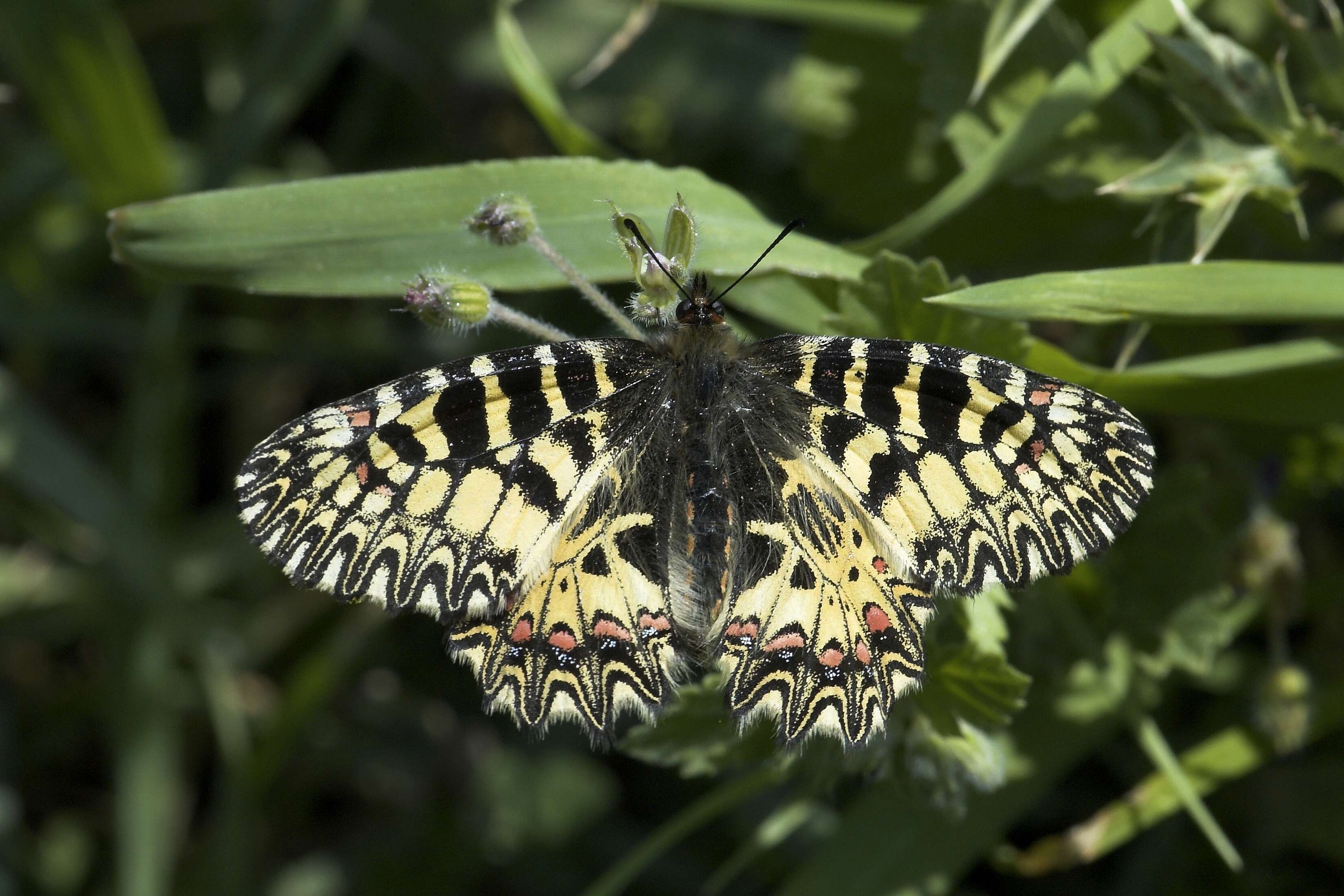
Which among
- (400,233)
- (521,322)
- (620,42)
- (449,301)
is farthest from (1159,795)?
(620,42)

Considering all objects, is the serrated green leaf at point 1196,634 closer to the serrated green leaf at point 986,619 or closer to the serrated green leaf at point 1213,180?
the serrated green leaf at point 986,619

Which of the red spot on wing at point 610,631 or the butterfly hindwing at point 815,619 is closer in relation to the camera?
the butterfly hindwing at point 815,619

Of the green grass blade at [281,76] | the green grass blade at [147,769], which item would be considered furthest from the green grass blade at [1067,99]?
the green grass blade at [147,769]

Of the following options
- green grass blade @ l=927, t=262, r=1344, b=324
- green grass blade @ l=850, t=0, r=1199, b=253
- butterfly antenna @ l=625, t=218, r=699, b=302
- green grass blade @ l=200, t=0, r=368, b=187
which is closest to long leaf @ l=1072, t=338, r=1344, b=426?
green grass blade @ l=927, t=262, r=1344, b=324

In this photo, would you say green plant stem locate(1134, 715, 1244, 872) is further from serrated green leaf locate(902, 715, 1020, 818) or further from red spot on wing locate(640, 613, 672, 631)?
red spot on wing locate(640, 613, 672, 631)

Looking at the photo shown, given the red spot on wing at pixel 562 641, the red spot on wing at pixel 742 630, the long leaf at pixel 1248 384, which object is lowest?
the red spot on wing at pixel 742 630

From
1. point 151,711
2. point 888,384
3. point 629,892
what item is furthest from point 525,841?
point 888,384

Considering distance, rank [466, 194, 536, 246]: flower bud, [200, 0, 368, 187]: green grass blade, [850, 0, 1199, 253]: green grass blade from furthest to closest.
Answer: [200, 0, 368, 187]: green grass blade < [850, 0, 1199, 253]: green grass blade < [466, 194, 536, 246]: flower bud
